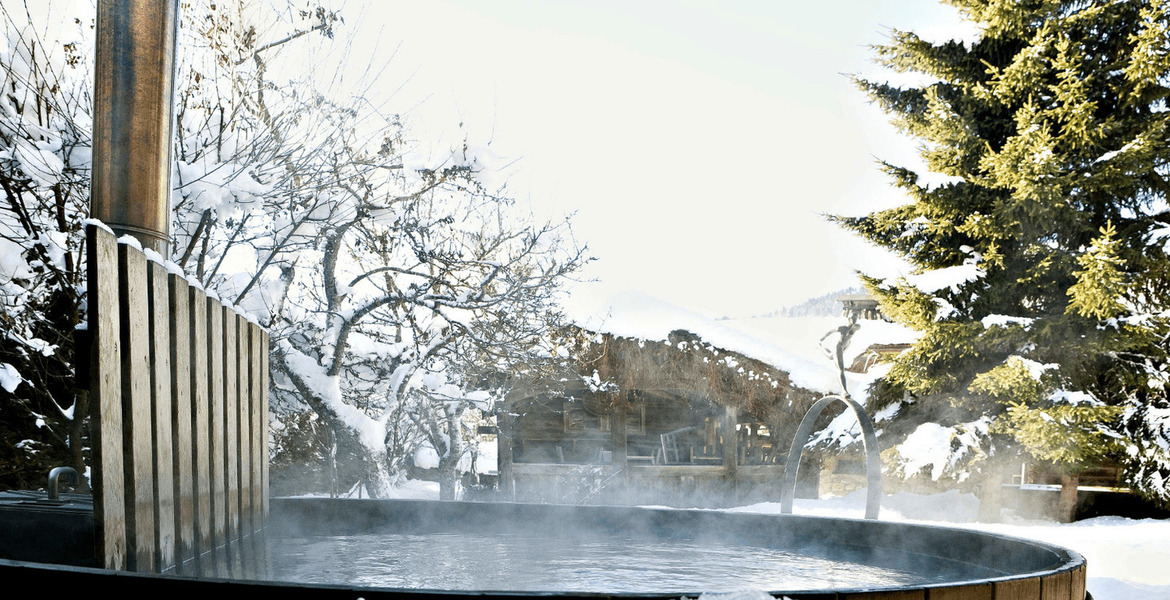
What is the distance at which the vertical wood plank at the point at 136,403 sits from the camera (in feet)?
5.75

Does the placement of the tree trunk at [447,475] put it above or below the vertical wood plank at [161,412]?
below

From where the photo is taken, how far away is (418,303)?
371 inches

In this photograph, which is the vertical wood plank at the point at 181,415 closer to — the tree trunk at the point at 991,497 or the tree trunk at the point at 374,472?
the tree trunk at the point at 374,472

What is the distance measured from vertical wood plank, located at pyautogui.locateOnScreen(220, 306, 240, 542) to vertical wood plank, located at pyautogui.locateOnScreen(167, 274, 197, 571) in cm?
39

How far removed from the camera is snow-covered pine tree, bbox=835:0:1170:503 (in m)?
10.1

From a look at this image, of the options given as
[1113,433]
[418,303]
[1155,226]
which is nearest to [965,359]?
[1113,433]

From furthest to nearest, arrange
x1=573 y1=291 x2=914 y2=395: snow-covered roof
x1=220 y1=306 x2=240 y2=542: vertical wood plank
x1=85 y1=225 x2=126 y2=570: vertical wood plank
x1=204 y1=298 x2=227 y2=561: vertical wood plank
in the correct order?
1. x1=573 y1=291 x2=914 y2=395: snow-covered roof
2. x1=220 y1=306 x2=240 y2=542: vertical wood plank
3. x1=204 y1=298 x2=227 y2=561: vertical wood plank
4. x1=85 y1=225 x2=126 y2=570: vertical wood plank

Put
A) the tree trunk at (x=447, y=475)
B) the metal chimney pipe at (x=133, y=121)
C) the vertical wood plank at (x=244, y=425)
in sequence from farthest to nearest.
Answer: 1. the tree trunk at (x=447, y=475)
2. the vertical wood plank at (x=244, y=425)
3. the metal chimney pipe at (x=133, y=121)

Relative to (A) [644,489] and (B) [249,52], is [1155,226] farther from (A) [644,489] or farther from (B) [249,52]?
(B) [249,52]

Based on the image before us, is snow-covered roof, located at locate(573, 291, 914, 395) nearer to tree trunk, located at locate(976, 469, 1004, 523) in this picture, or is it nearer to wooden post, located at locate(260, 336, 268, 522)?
tree trunk, located at locate(976, 469, 1004, 523)

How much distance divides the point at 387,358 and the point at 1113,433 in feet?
29.2

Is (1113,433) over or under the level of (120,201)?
under

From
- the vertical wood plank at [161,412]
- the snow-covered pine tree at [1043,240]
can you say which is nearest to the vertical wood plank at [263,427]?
the vertical wood plank at [161,412]

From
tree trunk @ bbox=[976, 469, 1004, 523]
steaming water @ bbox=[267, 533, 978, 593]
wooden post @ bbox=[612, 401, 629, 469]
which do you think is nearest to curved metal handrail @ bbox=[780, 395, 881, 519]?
steaming water @ bbox=[267, 533, 978, 593]
